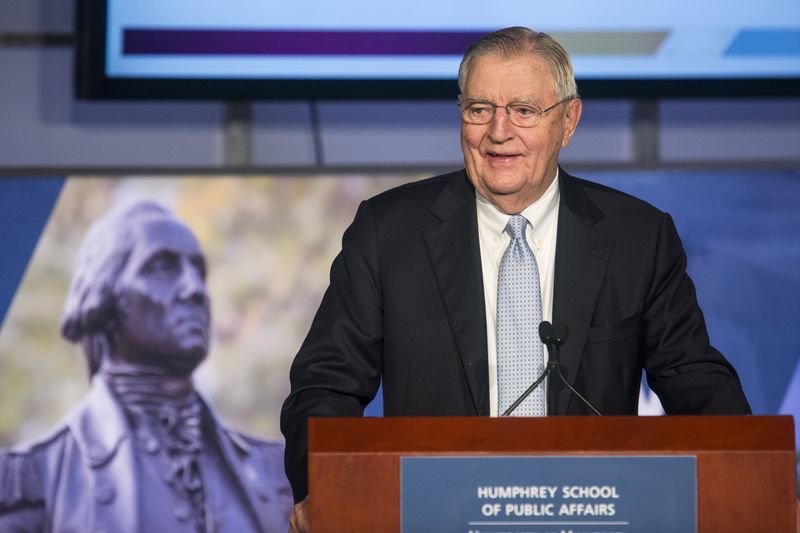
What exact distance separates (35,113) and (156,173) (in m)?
0.61

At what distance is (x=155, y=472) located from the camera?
3.30m

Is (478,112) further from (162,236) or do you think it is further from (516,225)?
(162,236)

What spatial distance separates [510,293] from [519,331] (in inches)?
2.8

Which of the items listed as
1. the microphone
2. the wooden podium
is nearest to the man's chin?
the microphone

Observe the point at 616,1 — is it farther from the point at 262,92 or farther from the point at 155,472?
the point at 155,472

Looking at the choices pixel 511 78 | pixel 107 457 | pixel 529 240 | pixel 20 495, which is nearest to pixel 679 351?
pixel 529 240

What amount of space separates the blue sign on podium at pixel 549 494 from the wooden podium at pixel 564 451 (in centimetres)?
1

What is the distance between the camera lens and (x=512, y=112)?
6.86 feet

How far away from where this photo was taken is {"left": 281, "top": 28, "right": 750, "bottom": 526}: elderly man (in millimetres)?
2055

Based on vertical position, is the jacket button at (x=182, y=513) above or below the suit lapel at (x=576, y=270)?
below

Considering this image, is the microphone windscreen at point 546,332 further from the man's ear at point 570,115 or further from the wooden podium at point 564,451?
the man's ear at point 570,115

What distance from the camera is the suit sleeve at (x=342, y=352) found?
1.91m

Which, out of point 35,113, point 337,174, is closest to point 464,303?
point 337,174

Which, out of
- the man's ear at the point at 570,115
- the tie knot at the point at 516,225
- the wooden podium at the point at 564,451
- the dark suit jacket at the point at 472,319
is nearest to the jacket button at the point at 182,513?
the dark suit jacket at the point at 472,319
